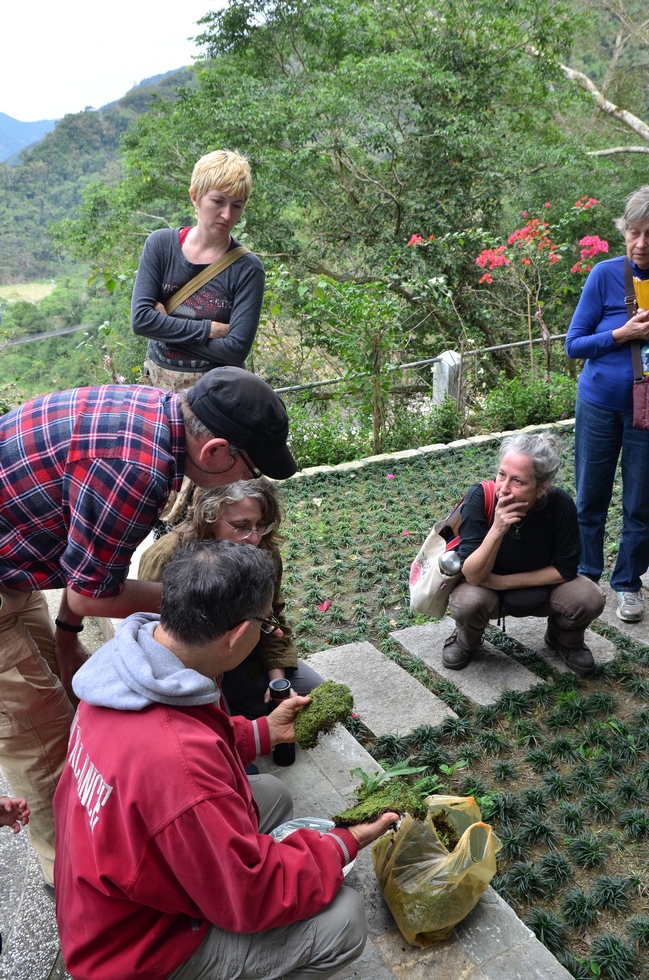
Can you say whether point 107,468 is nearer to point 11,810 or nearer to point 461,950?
point 11,810

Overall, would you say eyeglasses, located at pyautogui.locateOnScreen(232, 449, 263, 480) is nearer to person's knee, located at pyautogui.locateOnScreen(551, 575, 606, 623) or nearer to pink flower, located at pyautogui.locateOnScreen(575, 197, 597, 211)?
person's knee, located at pyautogui.locateOnScreen(551, 575, 606, 623)

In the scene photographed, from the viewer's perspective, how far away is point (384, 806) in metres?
1.87

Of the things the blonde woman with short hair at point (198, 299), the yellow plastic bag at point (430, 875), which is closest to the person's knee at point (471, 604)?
the yellow plastic bag at point (430, 875)

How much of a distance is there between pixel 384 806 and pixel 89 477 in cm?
113

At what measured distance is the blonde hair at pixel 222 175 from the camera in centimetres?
304

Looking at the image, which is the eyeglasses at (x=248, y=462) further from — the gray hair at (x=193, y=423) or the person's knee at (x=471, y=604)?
the person's knee at (x=471, y=604)

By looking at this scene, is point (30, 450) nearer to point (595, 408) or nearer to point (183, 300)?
point (183, 300)

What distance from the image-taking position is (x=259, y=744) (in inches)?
82.3

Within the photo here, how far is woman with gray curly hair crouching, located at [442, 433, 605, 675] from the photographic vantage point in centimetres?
312

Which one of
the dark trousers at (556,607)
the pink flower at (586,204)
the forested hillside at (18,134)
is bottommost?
the dark trousers at (556,607)

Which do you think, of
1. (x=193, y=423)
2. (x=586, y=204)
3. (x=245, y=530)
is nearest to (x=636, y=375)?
(x=245, y=530)

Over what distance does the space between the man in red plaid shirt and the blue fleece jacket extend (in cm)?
213

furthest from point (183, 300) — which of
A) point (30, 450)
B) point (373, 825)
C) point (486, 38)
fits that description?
point (486, 38)

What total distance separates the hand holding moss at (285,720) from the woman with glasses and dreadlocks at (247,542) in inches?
13.5
